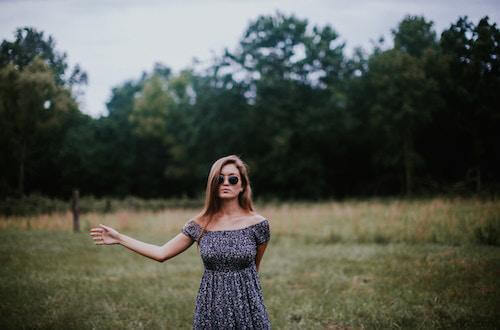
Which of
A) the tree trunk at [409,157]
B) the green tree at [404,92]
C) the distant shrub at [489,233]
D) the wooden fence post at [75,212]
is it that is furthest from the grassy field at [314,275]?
the tree trunk at [409,157]

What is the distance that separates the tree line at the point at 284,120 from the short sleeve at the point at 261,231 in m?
5.96

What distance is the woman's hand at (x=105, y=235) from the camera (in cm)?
339

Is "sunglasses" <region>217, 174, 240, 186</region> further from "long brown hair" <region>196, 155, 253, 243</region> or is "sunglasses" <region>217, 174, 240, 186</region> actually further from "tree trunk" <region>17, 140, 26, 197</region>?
"tree trunk" <region>17, 140, 26, 197</region>

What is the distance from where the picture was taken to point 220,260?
3105 mm

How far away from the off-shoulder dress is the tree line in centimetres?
587

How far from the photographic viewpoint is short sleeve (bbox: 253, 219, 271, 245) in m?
3.28

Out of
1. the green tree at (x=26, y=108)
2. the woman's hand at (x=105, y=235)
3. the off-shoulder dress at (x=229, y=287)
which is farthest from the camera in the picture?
the green tree at (x=26, y=108)

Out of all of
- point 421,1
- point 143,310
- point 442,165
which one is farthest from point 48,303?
point 442,165

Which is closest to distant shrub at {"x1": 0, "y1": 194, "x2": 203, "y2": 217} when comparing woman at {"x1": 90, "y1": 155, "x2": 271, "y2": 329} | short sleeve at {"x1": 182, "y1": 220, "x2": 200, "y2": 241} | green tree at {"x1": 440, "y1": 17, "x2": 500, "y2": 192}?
woman at {"x1": 90, "y1": 155, "x2": 271, "y2": 329}

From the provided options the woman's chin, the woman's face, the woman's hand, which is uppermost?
the woman's face

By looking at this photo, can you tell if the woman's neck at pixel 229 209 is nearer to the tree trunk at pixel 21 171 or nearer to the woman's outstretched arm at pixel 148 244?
the woman's outstretched arm at pixel 148 244

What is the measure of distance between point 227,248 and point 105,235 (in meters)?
1.09

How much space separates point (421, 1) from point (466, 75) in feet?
6.16

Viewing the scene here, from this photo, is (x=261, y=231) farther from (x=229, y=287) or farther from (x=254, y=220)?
(x=229, y=287)
